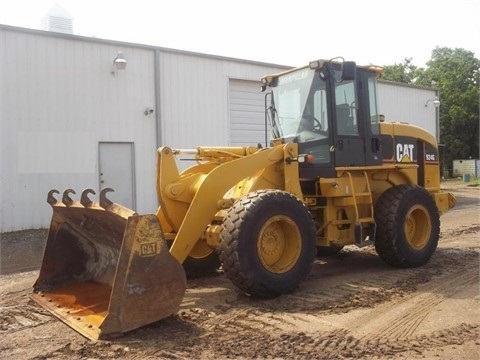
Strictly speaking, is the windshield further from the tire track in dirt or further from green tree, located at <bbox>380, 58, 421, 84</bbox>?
green tree, located at <bbox>380, 58, 421, 84</bbox>

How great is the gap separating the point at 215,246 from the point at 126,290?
1.44 meters

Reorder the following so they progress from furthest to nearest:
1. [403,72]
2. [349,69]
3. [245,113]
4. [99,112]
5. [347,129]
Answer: [403,72], [245,113], [99,112], [347,129], [349,69]

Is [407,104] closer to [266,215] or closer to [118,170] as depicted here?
[118,170]

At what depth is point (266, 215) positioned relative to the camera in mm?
5531

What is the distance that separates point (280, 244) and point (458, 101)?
3861 cm

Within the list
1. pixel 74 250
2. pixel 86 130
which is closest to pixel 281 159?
pixel 74 250

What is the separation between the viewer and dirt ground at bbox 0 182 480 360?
4.24 m

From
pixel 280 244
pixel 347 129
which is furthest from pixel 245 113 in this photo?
pixel 280 244

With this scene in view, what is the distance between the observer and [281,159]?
6449 mm

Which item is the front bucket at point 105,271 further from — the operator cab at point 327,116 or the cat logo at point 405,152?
the cat logo at point 405,152

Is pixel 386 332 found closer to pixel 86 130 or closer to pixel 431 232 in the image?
pixel 431 232

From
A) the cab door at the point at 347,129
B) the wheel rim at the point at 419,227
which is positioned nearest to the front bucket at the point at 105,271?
the cab door at the point at 347,129

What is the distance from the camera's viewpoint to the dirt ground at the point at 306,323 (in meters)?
4.24

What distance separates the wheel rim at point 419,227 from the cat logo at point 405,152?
84cm
